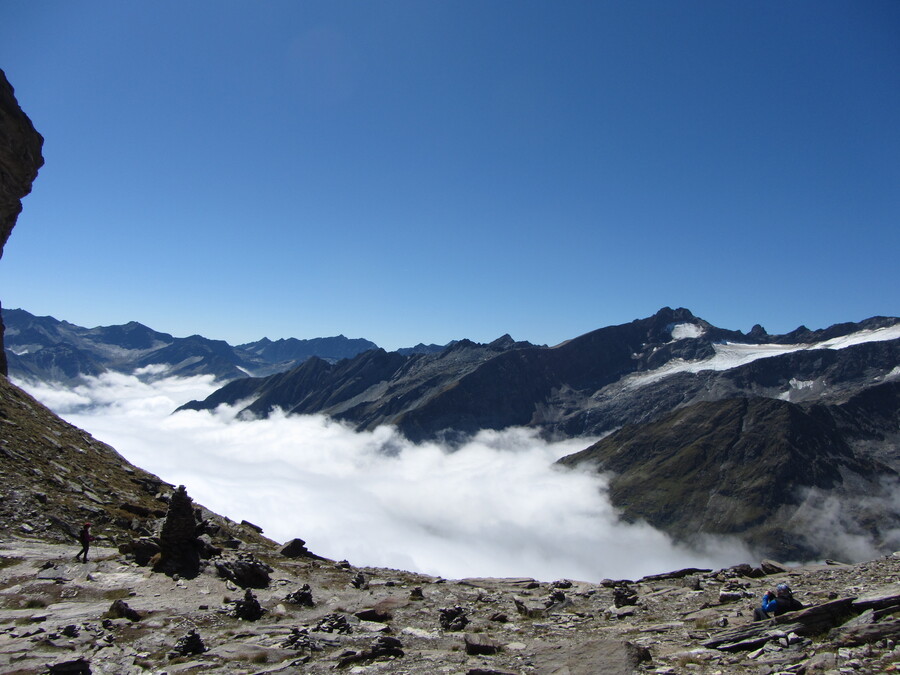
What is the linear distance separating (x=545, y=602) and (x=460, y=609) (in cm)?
711

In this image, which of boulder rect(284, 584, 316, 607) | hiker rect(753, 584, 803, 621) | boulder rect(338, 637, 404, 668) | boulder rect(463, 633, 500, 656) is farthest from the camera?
boulder rect(284, 584, 316, 607)

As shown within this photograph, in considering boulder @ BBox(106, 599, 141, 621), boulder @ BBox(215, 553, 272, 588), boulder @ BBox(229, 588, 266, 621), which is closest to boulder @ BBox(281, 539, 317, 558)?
boulder @ BBox(215, 553, 272, 588)

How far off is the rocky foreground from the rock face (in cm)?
5767

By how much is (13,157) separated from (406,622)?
3149 inches

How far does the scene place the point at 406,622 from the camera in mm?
24344

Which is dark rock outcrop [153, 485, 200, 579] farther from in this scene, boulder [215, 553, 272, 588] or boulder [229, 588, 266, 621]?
boulder [229, 588, 266, 621]

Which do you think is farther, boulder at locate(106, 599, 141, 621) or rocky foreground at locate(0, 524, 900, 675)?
boulder at locate(106, 599, 141, 621)

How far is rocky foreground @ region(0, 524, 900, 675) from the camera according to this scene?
16172 mm

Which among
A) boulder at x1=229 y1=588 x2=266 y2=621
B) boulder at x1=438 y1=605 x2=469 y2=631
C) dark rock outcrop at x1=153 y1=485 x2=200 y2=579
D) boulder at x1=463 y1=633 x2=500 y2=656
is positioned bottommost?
boulder at x1=438 y1=605 x2=469 y2=631

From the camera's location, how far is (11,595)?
2350cm

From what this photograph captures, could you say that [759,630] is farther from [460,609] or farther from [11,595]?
[11,595]

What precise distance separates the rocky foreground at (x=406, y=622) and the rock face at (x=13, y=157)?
57669mm

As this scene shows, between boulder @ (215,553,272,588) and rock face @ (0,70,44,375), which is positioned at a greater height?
rock face @ (0,70,44,375)

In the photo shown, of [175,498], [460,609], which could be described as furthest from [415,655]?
[175,498]
